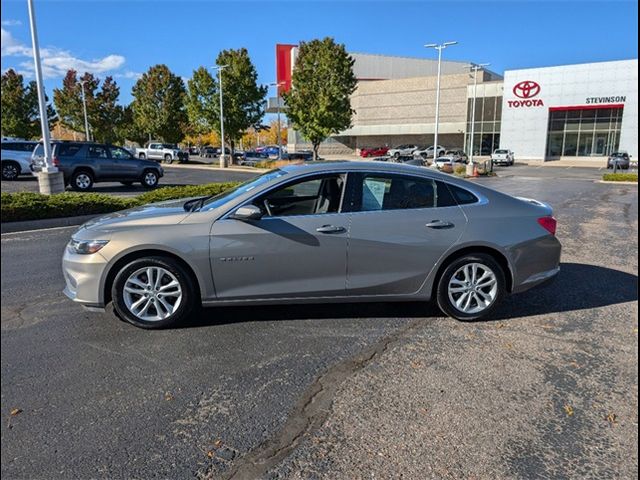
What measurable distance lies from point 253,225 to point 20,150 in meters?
20.1

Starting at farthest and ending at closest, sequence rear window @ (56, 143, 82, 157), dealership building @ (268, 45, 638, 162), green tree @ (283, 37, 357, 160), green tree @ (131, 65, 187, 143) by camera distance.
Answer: dealership building @ (268, 45, 638, 162), green tree @ (131, 65, 187, 143), green tree @ (283, 37, 357, 160), rear window @ (56, 143, 82, 157)

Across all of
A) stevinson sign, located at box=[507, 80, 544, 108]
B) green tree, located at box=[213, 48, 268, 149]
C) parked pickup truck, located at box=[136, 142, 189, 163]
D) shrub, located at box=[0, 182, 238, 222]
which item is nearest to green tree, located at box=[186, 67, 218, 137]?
green tree, located at box=[213, 48, 268, 149]

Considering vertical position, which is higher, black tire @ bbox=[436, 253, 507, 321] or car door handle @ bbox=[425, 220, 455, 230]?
car door handle @ bbox=[425, 220, 455, 230]

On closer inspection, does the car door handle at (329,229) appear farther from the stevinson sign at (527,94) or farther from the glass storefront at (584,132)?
the stevinson sign at (527,94)

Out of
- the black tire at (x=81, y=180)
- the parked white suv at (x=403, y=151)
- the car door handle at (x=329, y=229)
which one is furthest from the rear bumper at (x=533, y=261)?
the parked white suv at (x=403, y=151)

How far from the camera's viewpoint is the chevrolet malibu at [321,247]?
4102mm

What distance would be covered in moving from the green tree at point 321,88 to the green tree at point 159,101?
1317 centimetres

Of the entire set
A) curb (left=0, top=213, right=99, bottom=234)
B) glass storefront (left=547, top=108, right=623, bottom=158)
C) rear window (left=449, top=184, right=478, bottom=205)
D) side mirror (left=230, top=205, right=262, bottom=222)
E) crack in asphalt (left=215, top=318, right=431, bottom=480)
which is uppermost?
glass storefront (left=547, top=108, right=623, bottom=158)

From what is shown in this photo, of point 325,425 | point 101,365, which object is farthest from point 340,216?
point 101,365

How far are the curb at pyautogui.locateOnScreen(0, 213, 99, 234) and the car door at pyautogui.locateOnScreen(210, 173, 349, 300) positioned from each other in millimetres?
6720

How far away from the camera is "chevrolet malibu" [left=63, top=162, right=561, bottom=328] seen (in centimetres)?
410

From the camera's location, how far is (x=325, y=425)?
9.51 ft

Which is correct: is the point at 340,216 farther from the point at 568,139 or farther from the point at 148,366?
the point at 568,139

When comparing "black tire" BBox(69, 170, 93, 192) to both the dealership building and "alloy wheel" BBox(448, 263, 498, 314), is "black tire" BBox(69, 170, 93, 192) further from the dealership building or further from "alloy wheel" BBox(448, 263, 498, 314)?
the dealership building
